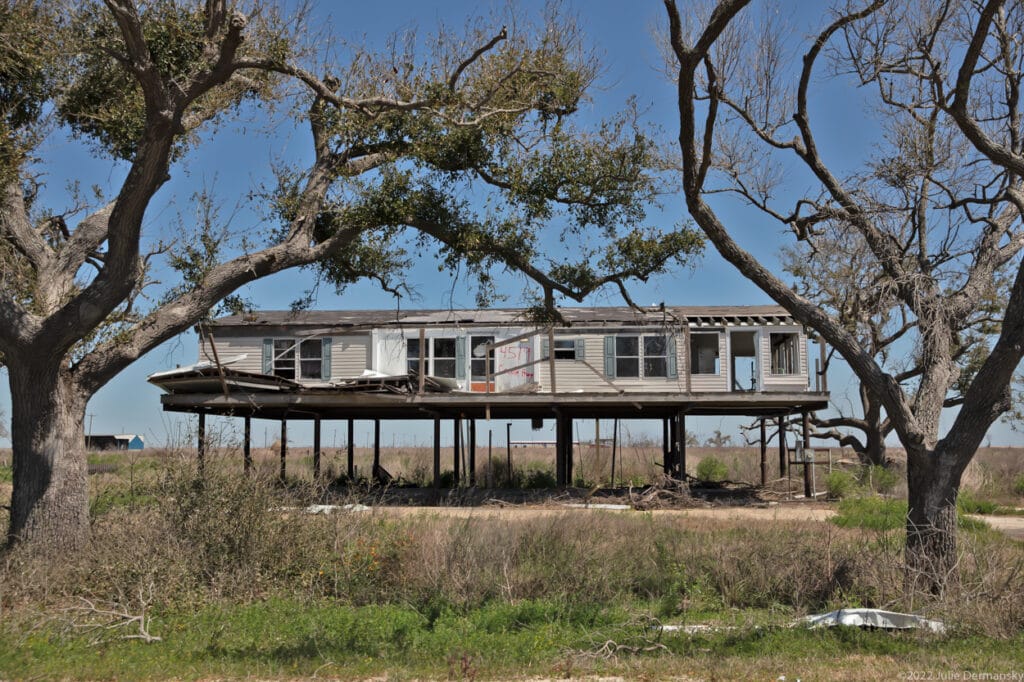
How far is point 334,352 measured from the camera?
88.2ft

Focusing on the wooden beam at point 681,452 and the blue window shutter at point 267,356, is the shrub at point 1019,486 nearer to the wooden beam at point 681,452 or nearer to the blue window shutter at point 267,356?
the wooden beam at point 681,452

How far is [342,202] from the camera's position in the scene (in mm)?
14633

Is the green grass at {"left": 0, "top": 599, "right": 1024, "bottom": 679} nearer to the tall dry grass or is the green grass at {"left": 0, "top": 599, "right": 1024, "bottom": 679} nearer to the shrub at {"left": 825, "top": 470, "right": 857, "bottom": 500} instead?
the tall dry grass

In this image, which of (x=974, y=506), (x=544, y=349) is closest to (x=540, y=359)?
(x=544, y=349)

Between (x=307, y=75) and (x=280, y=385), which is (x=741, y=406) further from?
(x=307, y=75)

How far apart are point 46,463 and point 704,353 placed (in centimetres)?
1881

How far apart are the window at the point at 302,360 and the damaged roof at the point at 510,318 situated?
573 mm

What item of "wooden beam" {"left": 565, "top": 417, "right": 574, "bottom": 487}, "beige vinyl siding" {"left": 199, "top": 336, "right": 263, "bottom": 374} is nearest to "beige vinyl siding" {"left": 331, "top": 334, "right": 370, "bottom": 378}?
Answer: "beige vinyl siding" {"left": 199, "top": 336, "right": 263, "bottom": 374}

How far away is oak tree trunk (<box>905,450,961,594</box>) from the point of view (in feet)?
32.4

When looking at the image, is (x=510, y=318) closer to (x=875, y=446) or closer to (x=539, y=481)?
(x=539, y=481)

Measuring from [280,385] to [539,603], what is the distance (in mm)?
14328

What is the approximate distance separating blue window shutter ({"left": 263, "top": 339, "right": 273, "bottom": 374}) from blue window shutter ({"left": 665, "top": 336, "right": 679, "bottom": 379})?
1128cm

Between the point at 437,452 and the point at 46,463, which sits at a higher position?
the point at 46,463

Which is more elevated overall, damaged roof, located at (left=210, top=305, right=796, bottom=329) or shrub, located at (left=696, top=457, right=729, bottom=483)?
damaged roof, located at (left=210, top=305, right=796, bottom=329)
